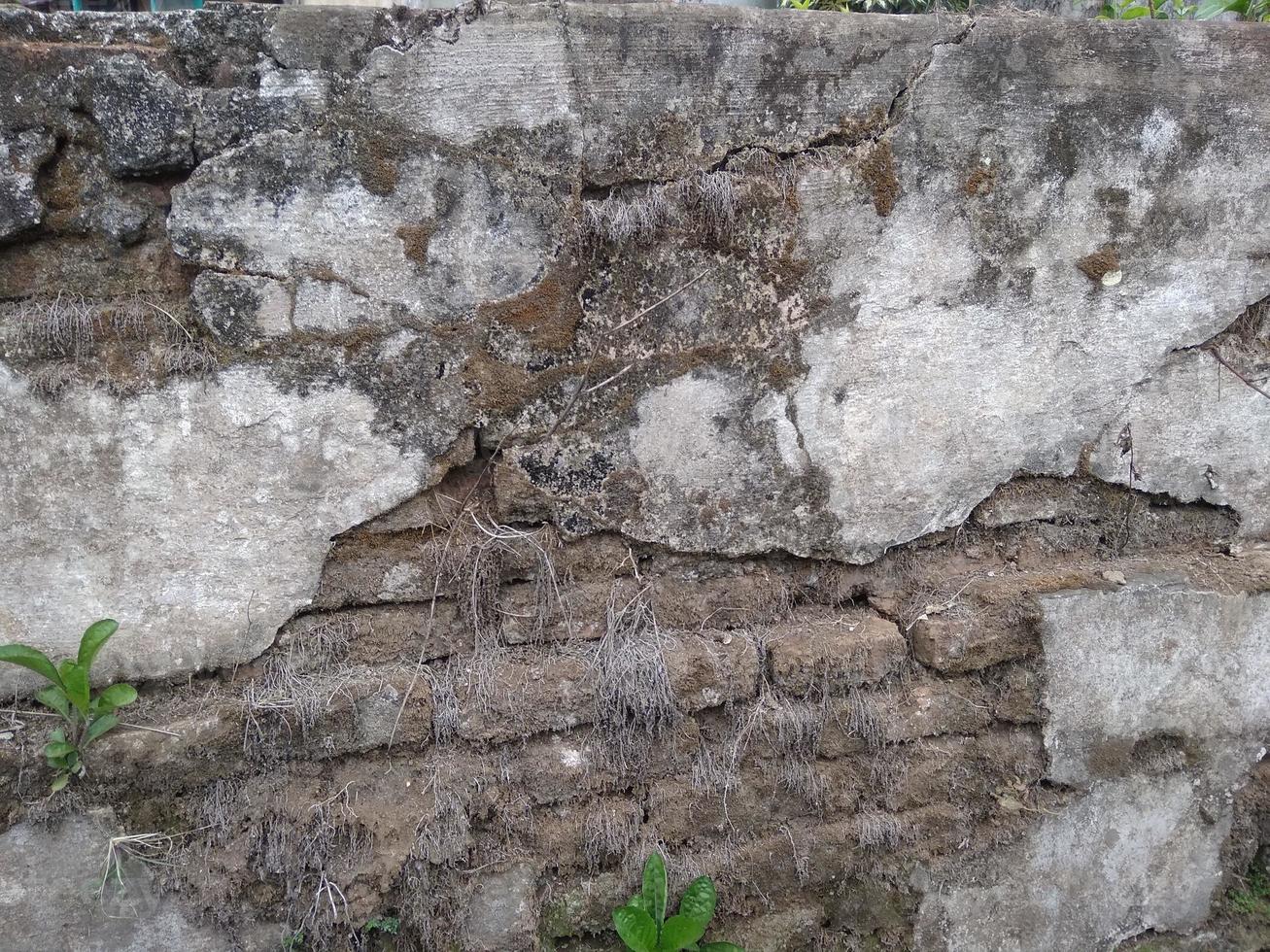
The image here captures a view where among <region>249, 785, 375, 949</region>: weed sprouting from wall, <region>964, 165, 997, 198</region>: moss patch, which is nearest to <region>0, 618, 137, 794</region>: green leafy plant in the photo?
<region>249, 785, 375, 949</region>: weed sprouting from wall

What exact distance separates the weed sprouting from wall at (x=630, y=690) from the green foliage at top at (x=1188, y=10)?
2.16m

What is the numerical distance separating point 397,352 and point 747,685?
116 cm

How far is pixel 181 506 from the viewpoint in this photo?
1.86 meters

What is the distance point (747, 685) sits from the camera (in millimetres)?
2092

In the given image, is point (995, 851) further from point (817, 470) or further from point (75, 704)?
point (75, 704)

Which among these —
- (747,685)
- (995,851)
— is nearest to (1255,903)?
(995,851)

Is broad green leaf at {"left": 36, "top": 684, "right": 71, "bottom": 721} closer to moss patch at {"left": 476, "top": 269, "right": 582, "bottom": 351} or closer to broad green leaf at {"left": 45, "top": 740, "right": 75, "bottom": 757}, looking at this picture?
broad green leaf at {"left": 45, "top": 740, "right": 75, "bottom": 757}

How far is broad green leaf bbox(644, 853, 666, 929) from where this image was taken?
200 cm

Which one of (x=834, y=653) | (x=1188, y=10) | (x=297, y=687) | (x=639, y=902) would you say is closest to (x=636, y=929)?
(x=639, y=902)

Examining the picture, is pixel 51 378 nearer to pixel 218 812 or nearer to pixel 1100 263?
pixel 218 812

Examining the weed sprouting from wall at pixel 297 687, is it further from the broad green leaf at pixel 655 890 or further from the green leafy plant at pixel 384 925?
the broad green leaf at pixel 655 890

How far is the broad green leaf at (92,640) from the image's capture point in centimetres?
176

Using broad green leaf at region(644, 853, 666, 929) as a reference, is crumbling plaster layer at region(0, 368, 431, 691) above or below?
above

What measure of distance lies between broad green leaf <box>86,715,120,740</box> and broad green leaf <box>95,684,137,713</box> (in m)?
0.02
